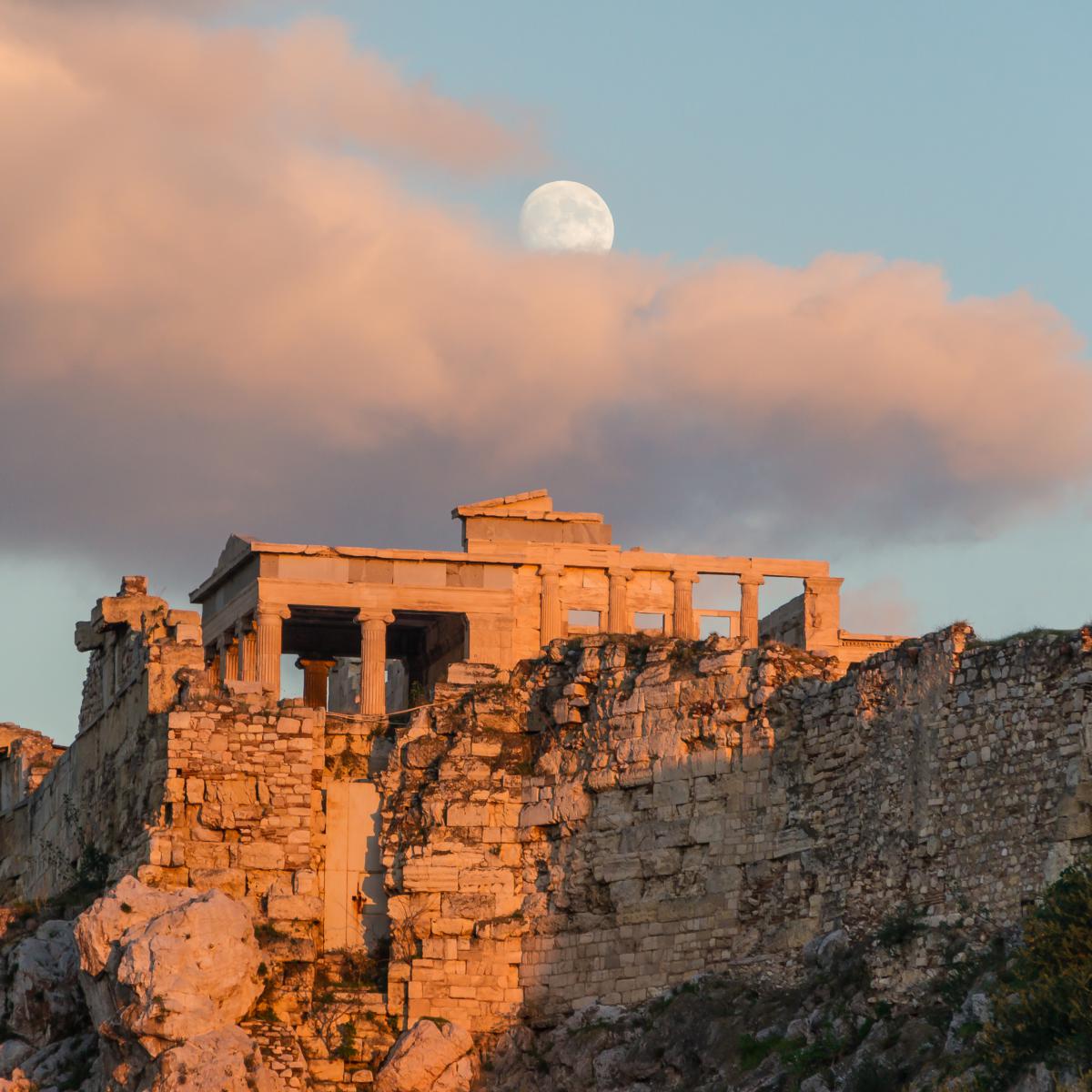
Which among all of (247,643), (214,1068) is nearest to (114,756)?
(214,1068)

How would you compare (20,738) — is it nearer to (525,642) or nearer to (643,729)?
(525,642)

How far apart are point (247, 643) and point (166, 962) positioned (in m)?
22.3

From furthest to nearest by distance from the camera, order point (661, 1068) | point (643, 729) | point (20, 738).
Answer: point (20, 738), point (643, 729), point (661, 1068)

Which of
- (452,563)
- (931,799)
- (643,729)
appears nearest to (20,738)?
(452,563)

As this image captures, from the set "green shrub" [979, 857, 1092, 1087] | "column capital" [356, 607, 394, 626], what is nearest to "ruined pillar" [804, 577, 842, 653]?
"column capital" [356, 607, 394, 626]

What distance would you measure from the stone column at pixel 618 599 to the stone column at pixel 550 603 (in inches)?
49.5

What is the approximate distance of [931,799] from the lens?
36.8 metres

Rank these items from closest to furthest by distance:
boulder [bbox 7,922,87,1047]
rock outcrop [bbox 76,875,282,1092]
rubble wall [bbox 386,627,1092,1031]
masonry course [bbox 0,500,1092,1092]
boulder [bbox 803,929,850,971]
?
rubble wall [bbox 386,627,1092,1031]
masonry course [bbox 0,500,1092,1092]
boulder [bbox 803,929,850,971]
rock outcrop [bbox 76,875,282,1092]
boulder [bbox 7,922,87,1047]

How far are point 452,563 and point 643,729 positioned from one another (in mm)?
21585

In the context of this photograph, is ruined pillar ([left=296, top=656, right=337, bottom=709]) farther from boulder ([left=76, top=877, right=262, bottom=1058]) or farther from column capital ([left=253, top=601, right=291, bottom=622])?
Answer: boulder ([left=76, top=877, right=262, bottom=1058])

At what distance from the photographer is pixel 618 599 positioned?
64688 mm

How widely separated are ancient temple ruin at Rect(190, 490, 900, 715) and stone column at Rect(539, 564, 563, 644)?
37 mm

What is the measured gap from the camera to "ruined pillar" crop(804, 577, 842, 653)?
211ft

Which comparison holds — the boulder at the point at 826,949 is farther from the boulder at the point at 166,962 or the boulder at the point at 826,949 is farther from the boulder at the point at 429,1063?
the boulder at the point at 166,962
